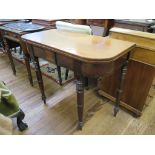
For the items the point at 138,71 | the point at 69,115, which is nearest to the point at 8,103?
the point at 69,115

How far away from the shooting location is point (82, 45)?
1.07 m

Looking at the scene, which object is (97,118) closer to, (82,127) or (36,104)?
(82,127)

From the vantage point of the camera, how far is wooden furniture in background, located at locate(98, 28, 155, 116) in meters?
1.17

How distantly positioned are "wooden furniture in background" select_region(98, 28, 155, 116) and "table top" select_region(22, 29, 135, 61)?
154 mm

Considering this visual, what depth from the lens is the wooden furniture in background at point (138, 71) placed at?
117 centimetres

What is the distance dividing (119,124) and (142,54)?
0.68 metres

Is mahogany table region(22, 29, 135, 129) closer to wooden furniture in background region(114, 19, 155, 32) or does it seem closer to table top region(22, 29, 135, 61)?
table top region(22, 29, 135, 61)

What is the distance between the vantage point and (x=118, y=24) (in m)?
2.50

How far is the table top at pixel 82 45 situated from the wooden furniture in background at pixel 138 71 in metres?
0.15

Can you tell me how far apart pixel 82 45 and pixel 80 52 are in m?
0.14

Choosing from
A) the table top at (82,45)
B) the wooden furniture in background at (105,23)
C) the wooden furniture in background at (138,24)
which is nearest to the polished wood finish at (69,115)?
the table top at (82,45)

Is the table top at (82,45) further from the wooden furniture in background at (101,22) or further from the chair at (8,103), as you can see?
the wooden furniture in background at (101,22)

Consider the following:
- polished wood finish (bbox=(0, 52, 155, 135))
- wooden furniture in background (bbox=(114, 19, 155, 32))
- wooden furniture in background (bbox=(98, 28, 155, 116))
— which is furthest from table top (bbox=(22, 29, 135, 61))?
wooden furniture in background (bbox=(114, 19, 155, 32))

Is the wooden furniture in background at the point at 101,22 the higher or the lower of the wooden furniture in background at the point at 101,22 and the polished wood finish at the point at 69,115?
the higher
